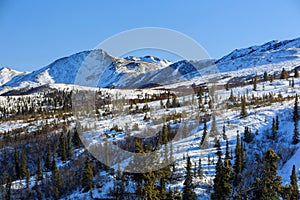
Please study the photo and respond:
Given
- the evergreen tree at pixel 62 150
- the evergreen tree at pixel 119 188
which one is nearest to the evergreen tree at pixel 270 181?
the evergreen tree at pixel 119 188

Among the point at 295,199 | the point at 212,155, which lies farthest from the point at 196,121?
the point at 295,199

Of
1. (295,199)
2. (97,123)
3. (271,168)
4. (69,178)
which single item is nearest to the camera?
(271,168)

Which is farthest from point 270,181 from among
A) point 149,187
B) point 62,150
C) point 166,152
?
point 62,150

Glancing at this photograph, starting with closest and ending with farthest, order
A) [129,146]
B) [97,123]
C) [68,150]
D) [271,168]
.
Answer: [271,168] → [129,146] → [68,150] → [97,123]

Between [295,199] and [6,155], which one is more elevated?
[295,199]

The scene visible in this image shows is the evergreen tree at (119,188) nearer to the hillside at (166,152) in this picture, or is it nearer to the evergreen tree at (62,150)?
the hillside at (166,152)

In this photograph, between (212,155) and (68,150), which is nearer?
(212,155)

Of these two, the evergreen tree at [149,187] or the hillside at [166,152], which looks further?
the hillside at [166,152]

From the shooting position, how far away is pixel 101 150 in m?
88.4

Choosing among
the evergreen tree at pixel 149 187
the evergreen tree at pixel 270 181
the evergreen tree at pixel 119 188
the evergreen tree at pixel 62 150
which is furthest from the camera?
the evergreen tree at pixel 62 150

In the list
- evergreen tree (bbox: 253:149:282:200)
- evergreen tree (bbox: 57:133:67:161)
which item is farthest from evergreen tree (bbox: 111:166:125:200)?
evergreen tree (bbox: 57:133:67:161)

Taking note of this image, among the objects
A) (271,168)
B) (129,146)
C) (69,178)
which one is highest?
(271,168)

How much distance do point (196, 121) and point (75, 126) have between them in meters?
45.2

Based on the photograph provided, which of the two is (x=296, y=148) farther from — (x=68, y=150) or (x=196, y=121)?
(x=68, y=150)
